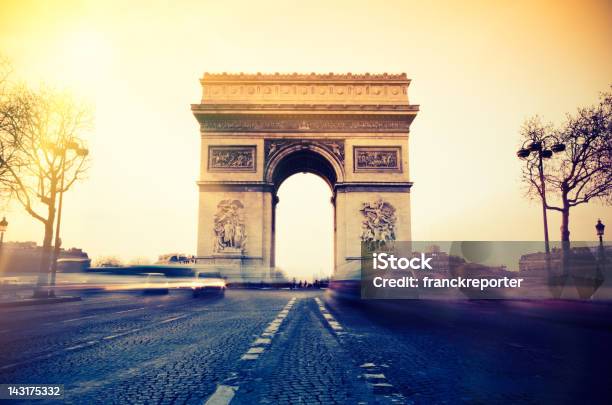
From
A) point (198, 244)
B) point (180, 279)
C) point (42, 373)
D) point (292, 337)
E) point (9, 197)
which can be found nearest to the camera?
point (42, 373)

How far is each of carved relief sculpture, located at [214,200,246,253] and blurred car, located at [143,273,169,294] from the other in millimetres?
9786

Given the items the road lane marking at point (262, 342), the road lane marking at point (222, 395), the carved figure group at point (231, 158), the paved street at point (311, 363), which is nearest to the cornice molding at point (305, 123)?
the carved figure group at point (231, 158)

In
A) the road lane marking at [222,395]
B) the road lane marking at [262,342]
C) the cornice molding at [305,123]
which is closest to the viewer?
the road lane marking at [222,395]

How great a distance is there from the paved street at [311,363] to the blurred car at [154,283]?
15.4 metres

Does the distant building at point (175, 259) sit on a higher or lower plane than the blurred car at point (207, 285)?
higher

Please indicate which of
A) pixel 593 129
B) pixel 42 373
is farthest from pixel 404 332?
pixel 593 129

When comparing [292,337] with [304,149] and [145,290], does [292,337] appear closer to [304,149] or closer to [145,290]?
[145,290]

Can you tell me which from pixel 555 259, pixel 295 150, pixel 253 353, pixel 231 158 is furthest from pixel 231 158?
pixel 253 353

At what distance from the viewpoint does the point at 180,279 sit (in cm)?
2423

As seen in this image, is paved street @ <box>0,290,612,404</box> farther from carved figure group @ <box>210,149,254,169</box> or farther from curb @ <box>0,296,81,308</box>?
carved figure group @ <box>210,149,254,169</box>

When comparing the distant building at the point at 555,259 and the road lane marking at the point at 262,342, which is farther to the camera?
the distant building at the point at 555,259

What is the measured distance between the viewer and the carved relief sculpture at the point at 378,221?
113 feet

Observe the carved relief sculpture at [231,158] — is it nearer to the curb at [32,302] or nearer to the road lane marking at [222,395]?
the curb at [32,302]

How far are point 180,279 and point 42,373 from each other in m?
20.8
